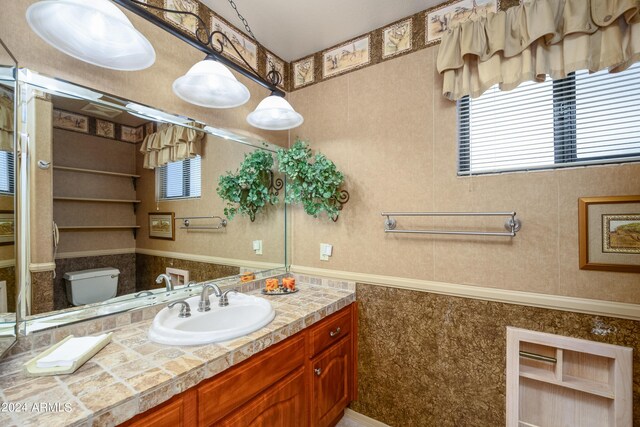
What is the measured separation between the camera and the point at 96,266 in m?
1.21

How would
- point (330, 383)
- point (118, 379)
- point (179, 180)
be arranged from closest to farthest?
point (118, 379) < point (179, 180) < point (330, 383)

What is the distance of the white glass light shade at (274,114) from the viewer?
155 centimetres

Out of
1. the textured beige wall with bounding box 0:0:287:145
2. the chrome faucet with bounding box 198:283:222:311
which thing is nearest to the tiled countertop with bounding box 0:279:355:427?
the chrome faucet with bounding box 198:283:222:311

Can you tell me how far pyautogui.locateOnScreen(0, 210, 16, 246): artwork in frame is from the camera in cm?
92

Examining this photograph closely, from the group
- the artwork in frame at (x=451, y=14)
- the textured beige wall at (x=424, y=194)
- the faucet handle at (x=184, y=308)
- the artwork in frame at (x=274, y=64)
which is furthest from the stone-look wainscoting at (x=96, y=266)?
the artwork in frame at (x=451, y=14)

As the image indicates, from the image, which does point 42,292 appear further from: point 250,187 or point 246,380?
point 250,187

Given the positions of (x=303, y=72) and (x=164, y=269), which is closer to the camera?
(x=164, y=269)

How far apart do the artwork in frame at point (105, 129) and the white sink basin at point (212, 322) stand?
845 millimetres

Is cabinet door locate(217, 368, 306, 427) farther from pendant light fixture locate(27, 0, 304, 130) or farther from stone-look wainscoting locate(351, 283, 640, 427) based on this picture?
pendant light fixture locate(27, 0, 304, 130)

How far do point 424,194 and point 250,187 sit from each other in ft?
3.92

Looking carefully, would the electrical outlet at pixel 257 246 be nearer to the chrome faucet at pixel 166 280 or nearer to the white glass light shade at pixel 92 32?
the chrome faucet at pixel 166 280

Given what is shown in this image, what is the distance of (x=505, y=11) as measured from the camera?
140 centimetres

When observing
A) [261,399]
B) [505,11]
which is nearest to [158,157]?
[261,399]

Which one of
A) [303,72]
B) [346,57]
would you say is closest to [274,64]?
[303,72]
